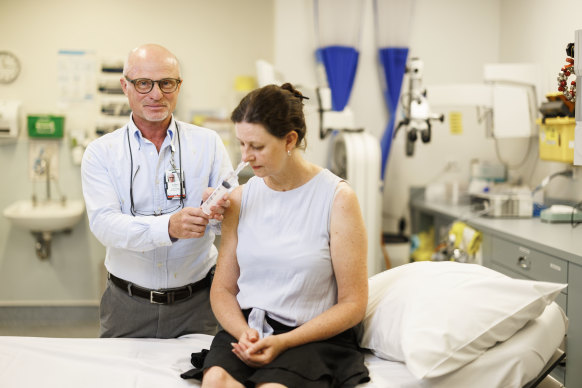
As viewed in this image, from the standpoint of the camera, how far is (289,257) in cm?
162

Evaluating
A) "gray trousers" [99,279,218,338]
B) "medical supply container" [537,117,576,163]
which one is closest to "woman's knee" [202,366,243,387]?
"gray trousers" [99,279,218,338]

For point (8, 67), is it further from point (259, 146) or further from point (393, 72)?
point (259, 146)

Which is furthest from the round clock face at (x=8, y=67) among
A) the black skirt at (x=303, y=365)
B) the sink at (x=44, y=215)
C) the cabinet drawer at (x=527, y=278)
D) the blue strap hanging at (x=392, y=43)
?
the cabinet drawer at (x=527, y=278)

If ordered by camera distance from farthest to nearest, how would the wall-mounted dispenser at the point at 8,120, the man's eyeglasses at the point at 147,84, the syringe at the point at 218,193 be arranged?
the wall-mounted dispenser at the point at 8,120, the man's eyeglasses at the point at 147,84, the syringe at the point at 218,193

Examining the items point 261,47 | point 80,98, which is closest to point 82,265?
point 80,98

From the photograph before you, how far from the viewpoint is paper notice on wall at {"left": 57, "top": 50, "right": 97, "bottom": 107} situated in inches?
167

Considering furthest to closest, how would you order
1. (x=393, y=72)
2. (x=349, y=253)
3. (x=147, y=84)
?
(x=393, y=72) < (x=147, y=84) < (x=349, y=253)

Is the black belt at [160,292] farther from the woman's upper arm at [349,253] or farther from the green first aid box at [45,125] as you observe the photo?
the green first aid box at [45,125]

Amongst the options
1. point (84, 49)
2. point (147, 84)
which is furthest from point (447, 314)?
point (84, 49)

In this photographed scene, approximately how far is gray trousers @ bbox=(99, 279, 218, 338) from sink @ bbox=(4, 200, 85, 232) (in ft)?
6.89

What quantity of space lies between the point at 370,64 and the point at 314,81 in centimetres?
43

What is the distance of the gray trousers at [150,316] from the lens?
202cm

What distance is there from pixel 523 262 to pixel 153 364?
1.81 meters

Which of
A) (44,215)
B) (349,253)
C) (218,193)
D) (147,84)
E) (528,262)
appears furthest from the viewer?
(44,215)
